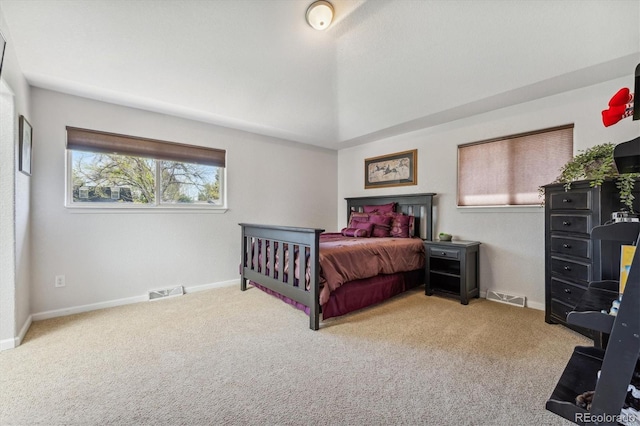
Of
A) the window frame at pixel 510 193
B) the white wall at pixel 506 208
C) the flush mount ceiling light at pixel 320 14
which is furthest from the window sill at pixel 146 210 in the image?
the window frame at pixel 510 193

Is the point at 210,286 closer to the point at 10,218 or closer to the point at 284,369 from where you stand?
the point at 10,218

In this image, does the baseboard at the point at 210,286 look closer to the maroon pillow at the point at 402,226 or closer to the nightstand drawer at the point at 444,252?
the maroon pillow at the point at 402,226

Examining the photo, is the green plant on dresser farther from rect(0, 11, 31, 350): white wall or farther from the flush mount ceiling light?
rect(0, 11, 31, 350): white wall

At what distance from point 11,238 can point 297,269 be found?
2202mm

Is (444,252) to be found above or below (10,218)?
below

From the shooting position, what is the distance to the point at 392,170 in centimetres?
432

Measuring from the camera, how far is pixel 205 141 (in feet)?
11.9

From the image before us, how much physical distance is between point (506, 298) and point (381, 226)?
1.66 meters

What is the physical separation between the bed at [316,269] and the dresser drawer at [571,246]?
4.46ft

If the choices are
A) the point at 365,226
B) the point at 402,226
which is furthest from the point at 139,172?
the point at 402,226

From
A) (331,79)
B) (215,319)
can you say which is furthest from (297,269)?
(331,79)

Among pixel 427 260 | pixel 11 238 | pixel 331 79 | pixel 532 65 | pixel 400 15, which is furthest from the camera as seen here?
pixel 427 260

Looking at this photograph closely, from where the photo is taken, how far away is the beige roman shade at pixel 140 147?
2834 millimetres

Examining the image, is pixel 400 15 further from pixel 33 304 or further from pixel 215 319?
pixel 33 304
